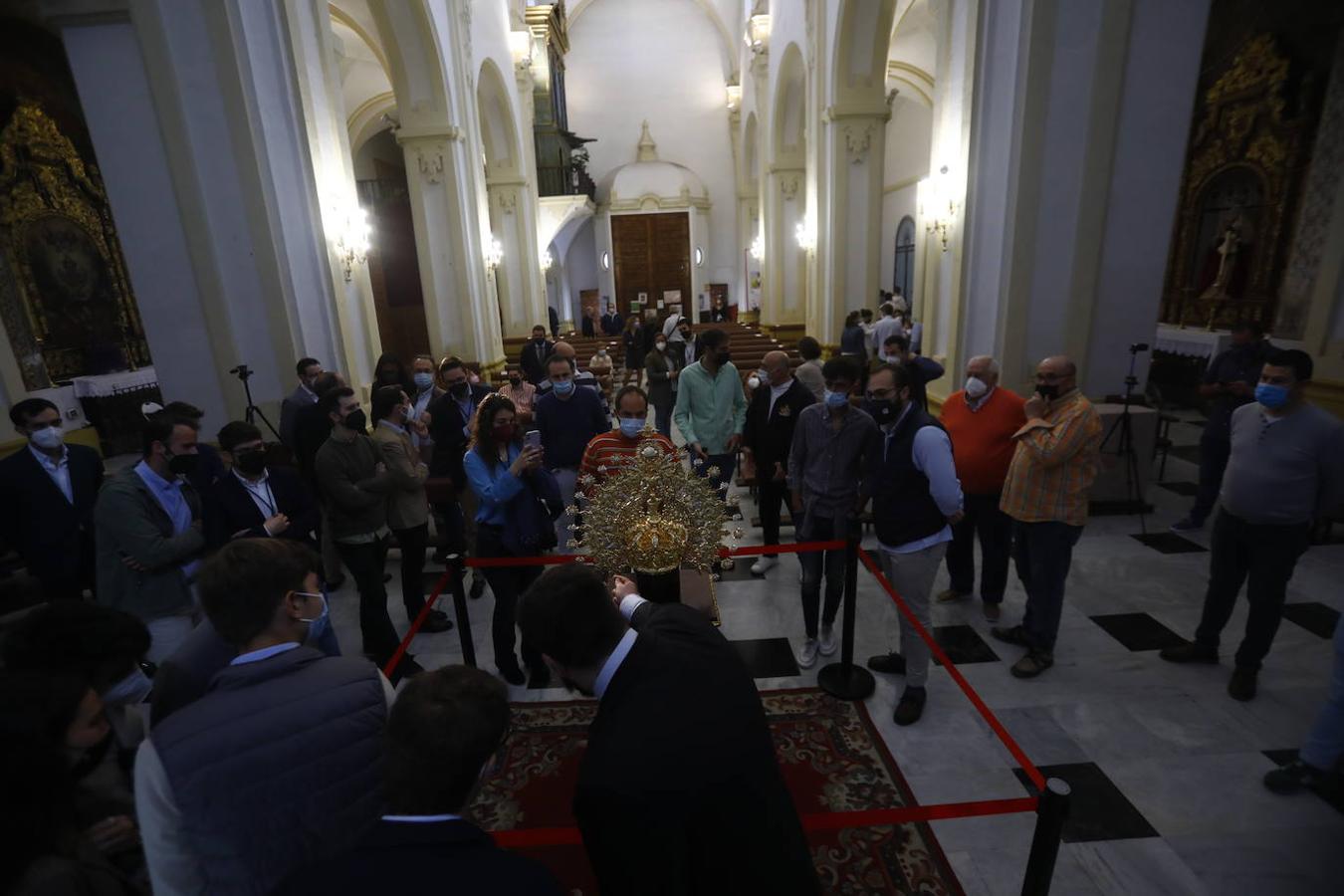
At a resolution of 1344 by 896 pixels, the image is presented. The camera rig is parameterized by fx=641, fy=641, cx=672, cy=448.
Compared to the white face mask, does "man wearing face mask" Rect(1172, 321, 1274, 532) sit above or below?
below

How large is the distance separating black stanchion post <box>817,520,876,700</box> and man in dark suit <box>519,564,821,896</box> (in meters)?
1.79

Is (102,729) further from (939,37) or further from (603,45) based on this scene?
(603,45)

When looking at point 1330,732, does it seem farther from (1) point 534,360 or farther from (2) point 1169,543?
(1) point 534,360

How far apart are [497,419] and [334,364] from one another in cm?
339

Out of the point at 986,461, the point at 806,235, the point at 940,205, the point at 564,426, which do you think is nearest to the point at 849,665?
the point at 986,461

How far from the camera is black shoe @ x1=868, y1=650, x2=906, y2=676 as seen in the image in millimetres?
3553

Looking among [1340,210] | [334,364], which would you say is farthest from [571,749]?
[1340,210]

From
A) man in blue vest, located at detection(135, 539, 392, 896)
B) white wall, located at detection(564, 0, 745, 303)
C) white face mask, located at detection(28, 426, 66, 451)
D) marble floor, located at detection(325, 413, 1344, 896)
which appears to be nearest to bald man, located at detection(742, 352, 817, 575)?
marble floor, located at detection(325, 413, 1344, 896)

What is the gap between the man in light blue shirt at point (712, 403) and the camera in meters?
4.94

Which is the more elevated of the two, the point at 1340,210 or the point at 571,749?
the point at 1340,210

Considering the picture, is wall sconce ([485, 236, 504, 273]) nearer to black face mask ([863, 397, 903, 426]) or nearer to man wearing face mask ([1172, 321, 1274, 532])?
black face mask ([863, 397, 903, 426])

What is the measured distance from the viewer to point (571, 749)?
10.2 ft

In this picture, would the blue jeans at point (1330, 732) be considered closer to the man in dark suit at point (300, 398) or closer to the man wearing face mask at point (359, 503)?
the man wearing face mask at point (359, 503)

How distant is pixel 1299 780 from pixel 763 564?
3014 mm
